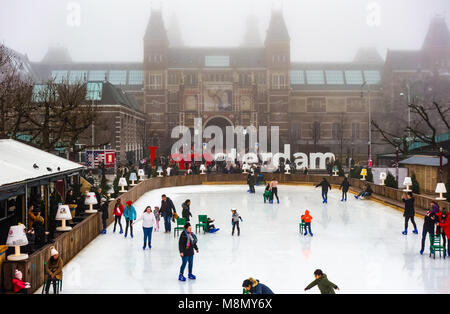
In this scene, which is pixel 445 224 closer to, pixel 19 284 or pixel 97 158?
pixel 19 284

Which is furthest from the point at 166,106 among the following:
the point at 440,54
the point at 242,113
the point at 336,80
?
the point at 440,54

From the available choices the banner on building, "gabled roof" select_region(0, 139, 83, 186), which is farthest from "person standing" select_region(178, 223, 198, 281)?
the banner on building

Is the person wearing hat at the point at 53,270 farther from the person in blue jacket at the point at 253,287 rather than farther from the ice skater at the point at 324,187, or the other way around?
the ice skater at the point at 324,187

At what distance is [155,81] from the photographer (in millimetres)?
73000

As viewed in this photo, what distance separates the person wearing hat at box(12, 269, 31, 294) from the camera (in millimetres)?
9406

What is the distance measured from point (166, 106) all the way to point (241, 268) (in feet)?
200

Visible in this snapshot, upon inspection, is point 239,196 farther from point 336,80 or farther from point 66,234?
point 336,80

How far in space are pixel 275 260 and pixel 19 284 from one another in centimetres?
667

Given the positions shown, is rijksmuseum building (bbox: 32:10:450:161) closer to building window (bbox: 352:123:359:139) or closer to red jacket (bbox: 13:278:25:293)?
building window (bbox: 352:123:359:139)

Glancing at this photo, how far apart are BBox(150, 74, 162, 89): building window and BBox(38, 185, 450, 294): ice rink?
175 ft

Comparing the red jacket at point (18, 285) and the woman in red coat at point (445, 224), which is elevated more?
the woman in red coat at point (445, 224)

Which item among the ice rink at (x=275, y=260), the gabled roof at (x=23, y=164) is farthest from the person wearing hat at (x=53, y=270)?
the gabled roof at (x=23, y=164)

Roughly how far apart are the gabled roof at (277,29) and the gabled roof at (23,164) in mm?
58769

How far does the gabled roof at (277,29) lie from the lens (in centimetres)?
7500
